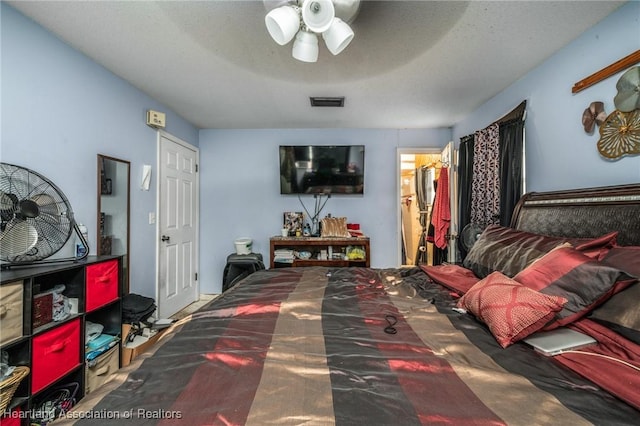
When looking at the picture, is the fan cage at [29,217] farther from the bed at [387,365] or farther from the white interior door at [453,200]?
the white interior door at [453,200]

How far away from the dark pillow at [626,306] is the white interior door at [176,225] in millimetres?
3390

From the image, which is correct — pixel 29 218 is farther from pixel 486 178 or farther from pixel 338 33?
pixel 486 178

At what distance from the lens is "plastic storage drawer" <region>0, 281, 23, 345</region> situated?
1.18m

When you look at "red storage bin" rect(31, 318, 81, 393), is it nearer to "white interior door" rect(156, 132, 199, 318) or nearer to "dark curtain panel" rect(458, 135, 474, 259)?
"white interior door" rect(156, 132, 199, 318)

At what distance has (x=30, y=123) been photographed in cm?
161

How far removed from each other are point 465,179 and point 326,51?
6.67ft

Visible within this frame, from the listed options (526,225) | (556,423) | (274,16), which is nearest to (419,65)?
(274,16)

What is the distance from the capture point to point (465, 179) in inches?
115

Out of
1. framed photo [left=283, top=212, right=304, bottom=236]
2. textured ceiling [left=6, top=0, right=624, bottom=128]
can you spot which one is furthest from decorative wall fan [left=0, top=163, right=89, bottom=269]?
framed photo [left=283, top=212, right=304, bottom=236]

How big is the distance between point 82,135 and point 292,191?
7.27 ft

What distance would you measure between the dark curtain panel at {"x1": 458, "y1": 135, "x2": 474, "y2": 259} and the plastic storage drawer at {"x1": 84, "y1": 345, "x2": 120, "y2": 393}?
313 centimetres

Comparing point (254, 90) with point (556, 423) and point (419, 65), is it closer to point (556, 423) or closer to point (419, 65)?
point (419, 65)

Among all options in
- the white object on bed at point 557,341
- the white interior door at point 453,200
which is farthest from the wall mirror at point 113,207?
the white interior door at point 453,200

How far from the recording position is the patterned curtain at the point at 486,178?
2.43 metres
